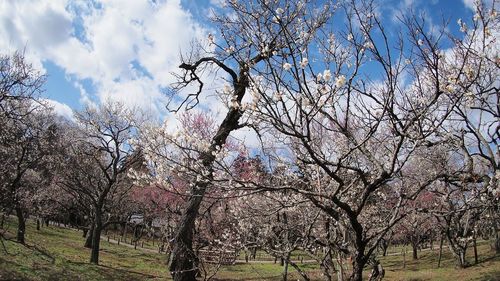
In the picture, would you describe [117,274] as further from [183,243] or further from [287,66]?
[287,66]

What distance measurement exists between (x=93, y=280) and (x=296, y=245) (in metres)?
11.9

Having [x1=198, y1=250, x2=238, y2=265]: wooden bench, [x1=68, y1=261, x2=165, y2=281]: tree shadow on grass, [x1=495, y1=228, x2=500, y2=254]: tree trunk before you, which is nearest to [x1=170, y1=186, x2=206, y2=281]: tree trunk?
[x1=198, y1=250, x2=238, y2=265]: wooden bench

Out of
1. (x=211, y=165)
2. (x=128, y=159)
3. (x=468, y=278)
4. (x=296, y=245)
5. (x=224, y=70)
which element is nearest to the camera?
(x=211, y=165)

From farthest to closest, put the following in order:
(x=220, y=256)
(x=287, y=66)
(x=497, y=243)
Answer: (x=497, y=243), (x=220, y=256), (x=287, y=66)

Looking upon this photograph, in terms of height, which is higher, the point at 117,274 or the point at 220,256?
the point at 220,256

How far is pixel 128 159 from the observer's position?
78.8 feet

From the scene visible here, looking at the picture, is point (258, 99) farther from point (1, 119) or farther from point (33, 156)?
point (33, 156)

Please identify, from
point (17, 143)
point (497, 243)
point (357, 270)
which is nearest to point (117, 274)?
point (17, 143)

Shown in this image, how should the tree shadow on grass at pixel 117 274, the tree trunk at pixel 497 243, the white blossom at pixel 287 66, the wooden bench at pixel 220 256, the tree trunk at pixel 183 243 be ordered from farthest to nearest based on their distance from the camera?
the tree trunk at pixel 497 243 → the tree shadow on grass at pixel 117 274 → the tree trunk at pixel 183 243 → the wooden bench at pixel 220 256 → the white blossom at pixel 287 66

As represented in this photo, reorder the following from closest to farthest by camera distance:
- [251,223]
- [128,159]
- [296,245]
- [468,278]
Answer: [296,245], [251,223], [468,278], [128,159]

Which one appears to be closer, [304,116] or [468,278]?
[304,116]

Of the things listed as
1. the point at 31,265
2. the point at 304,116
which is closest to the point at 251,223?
the point at 304,116

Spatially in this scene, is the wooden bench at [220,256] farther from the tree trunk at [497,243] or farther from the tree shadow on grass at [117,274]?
the tree trunk at [497,243]

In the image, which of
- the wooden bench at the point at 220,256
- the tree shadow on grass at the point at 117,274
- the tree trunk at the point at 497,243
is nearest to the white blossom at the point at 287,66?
the wooden bench at the point at 220,256
